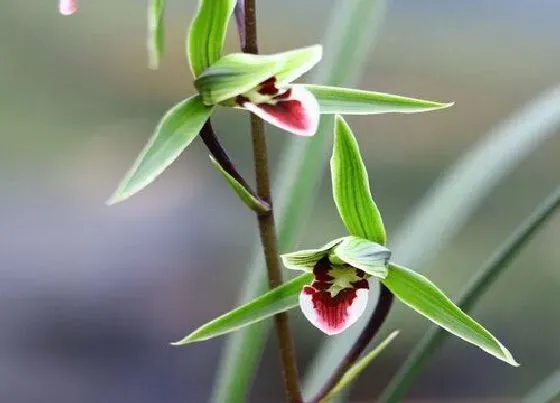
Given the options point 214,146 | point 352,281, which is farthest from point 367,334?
point 214,146

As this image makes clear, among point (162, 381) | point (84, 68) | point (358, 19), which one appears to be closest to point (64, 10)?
point (358, 19)

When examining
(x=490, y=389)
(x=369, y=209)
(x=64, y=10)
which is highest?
(x=64, y=10)

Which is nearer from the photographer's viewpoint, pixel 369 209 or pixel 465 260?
pixel 369 209

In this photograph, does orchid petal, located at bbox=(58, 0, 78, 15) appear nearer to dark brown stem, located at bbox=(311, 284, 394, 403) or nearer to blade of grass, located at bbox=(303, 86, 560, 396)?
dark brown stem, located at bbox=(311, 284, 394, 403)

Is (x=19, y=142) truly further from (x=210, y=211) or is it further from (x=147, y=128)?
(x=210, y=211)

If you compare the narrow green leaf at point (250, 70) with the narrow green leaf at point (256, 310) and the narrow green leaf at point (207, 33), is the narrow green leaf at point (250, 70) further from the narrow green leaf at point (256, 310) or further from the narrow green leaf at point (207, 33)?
the narrow green leaf at point (256, 310)

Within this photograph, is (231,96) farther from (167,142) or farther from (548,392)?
(548,392)
